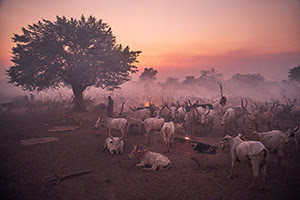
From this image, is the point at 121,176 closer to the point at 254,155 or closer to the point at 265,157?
the point at 254,155

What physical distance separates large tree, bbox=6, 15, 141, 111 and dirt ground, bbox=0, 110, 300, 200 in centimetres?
1245

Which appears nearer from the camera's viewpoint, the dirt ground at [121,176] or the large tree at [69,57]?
the dirt ground at [121,176]

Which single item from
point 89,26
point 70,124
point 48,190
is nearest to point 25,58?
point 89,26

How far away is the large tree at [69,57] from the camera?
2097 centimetres

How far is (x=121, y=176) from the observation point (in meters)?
Result: 7.50

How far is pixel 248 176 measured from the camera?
7445 millimetres

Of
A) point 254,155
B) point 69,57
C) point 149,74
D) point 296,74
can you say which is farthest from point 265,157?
point 149,74

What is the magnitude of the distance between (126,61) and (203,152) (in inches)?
732

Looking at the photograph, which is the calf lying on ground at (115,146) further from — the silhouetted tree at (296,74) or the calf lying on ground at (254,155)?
the silhouetted tree at (296,74)

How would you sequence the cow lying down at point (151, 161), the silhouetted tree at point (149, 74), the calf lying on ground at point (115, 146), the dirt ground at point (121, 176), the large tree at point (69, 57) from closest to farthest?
the dirt ground at point (121, 176) → the cow lying down at point (151, 161) → the calf lying on ground at point (115, 146) → the large tree at point (69, 57) → the silhouetted tree at point (149, 74)

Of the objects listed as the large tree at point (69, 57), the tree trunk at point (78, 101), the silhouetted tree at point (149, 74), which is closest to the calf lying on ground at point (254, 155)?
the large tree at point (69, 57)

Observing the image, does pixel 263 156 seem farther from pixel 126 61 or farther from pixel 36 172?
pixel 126 61

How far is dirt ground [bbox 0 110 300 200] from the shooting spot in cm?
613

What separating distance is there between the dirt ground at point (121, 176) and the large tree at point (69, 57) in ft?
40.8
